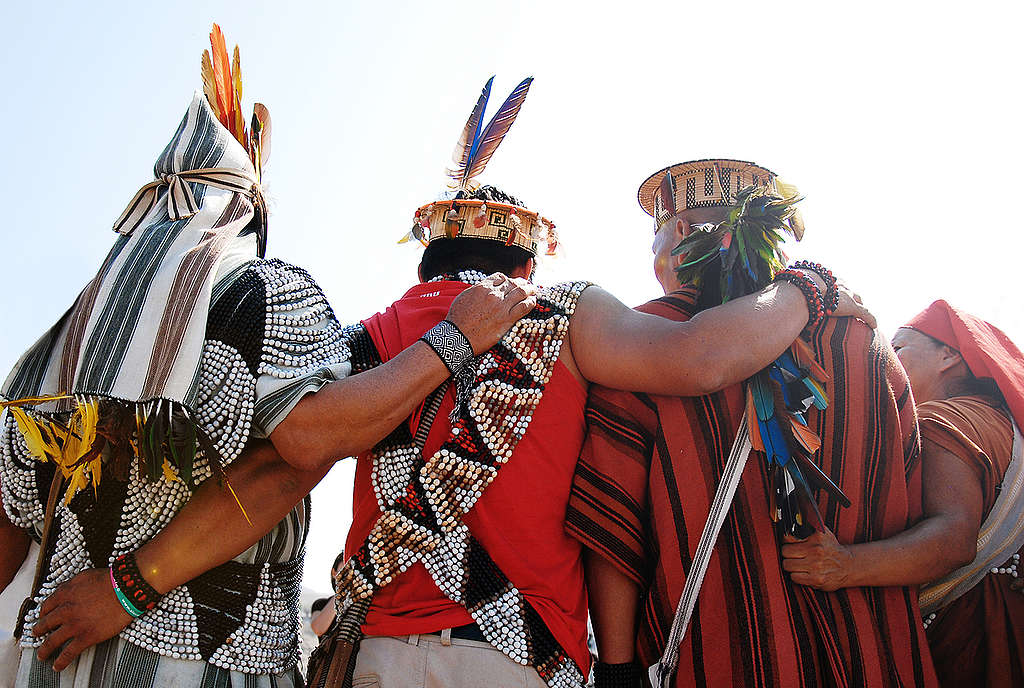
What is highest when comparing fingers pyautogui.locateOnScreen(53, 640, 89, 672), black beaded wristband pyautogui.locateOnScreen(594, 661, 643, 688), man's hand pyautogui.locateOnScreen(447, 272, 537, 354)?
man's hand pyautogui.locateOnScreen(447, 272, 537, 354)

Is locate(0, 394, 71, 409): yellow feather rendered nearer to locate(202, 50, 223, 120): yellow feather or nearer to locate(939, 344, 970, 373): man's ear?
locate(202, 50, 223, 120): yellow feather

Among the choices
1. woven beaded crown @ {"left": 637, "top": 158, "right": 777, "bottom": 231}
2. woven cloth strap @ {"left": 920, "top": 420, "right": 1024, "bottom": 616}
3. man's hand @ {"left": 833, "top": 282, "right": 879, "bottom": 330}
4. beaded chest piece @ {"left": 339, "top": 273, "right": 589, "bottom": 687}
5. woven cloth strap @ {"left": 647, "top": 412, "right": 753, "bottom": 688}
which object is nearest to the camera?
beaded chest piece @ {"left": 339, "top": 273, "right": 589, "bottom": 687}

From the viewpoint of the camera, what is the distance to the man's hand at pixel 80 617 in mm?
2104

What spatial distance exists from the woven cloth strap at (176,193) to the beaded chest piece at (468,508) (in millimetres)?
641

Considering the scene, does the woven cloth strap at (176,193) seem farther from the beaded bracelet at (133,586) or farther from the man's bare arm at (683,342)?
the man's bare arm at (683,342)

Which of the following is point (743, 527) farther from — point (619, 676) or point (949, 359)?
point (949, 359)

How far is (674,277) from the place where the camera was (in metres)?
2.87

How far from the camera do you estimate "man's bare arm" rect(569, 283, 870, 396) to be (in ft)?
7.58

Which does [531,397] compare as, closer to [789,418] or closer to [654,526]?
[654,526]

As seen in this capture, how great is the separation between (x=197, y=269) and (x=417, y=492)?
2.51ft

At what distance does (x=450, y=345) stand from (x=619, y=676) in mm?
944

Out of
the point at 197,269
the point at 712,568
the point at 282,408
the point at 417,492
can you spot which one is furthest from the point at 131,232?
the point at 712,568

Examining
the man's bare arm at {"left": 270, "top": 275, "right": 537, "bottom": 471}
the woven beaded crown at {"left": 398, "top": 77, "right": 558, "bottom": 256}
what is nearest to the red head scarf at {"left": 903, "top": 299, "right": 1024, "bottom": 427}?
the woven beaded crown at {"left": 398, "top": 77, "right": 558, "bottom": 256}

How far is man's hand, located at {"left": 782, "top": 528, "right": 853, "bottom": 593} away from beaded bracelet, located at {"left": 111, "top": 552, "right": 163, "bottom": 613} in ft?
5.16
